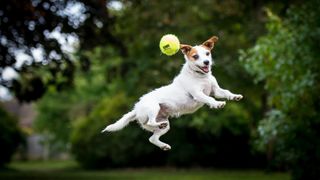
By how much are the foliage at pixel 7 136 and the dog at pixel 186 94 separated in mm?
21139

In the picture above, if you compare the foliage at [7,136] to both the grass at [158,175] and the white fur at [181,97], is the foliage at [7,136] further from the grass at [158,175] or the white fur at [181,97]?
the white fur at [181,97]

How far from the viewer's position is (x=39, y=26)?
12.9 meters

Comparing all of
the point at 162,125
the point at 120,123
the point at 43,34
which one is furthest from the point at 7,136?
the point at 162,125

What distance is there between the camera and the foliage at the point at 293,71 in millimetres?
9750

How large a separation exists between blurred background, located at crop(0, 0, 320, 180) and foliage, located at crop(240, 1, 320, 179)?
0.07ft

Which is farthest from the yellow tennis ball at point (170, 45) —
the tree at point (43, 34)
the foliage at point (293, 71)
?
the tree at point (43, 34)

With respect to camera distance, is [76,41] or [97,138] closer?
A: [76,41]

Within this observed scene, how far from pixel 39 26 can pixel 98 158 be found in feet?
35.6

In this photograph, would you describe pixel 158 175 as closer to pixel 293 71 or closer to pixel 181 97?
pixel 293 71

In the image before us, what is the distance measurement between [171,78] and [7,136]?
1158 cm

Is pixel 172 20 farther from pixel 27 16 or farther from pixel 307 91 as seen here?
pixel 307 91

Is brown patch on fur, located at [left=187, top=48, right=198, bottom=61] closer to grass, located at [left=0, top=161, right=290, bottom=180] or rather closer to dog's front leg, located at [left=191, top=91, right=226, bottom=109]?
dog's front leg, located at [left=191, top=91, right=226, bottom=109]

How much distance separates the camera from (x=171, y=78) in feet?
52.1

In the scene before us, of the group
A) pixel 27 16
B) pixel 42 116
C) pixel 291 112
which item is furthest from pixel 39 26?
pixel 42 116
